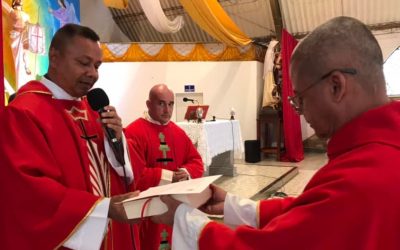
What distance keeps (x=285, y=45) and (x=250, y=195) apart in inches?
199

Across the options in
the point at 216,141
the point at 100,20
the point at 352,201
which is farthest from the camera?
the point at 100,20

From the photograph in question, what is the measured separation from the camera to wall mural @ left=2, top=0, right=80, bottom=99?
4848 millimetres

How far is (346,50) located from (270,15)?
1008 centimetres

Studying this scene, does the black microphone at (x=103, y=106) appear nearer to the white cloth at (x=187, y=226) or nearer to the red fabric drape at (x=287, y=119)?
the white cloth at (x=187, y=226)

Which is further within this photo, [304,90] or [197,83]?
[197,83]

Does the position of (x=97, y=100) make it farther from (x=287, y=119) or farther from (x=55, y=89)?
(x=287, y=119)

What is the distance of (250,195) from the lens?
17.3ft

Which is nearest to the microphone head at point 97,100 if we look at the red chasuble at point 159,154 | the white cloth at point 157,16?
the red chasuble at point 159,154

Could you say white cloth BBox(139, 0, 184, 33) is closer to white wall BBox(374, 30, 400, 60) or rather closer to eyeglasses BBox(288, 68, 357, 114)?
white wall BBox(374, 30, 400, 60)

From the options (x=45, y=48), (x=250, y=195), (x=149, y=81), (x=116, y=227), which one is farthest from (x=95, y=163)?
(x=149, y=81)

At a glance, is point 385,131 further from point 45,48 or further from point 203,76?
point 203,76

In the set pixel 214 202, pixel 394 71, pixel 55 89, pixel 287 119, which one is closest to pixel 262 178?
pixel 287 119

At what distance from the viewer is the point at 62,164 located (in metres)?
1.46

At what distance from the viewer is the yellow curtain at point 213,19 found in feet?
22.7
